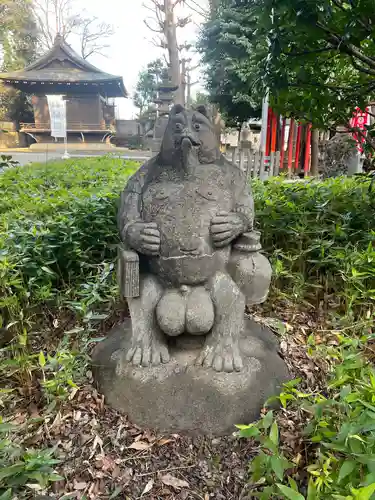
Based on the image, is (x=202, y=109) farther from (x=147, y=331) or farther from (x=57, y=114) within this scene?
(x=57, y=114)

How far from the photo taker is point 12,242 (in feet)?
8.91

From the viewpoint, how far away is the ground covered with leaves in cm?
128

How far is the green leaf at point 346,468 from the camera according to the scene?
1.07 metres

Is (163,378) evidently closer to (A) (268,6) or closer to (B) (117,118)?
(A) (268,6)

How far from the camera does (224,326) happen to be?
1.94 metres

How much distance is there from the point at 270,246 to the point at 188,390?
1.75 metres

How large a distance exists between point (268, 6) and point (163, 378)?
6.43 feet

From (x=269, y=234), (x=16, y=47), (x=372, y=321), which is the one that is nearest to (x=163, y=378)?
(x=372, y=321)

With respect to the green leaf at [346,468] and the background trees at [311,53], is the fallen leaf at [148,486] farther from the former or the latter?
the background trees at [311,53]

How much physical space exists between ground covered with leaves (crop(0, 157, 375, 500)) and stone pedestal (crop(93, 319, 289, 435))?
2.7 inches

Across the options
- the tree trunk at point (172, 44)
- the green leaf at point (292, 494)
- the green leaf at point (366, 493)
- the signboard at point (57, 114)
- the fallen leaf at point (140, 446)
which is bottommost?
the fallen leaf at point (140, 446)

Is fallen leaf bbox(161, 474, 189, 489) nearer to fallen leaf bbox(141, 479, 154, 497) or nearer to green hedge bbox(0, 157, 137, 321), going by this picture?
fallen leaf bbox(141, 479, 154, 497)

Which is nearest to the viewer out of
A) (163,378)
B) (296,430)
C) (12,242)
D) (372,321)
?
(296,430)

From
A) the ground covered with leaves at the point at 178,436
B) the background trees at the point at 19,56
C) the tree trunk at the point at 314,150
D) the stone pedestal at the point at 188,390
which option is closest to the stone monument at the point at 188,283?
the stone pedestal at the point at 188,390
